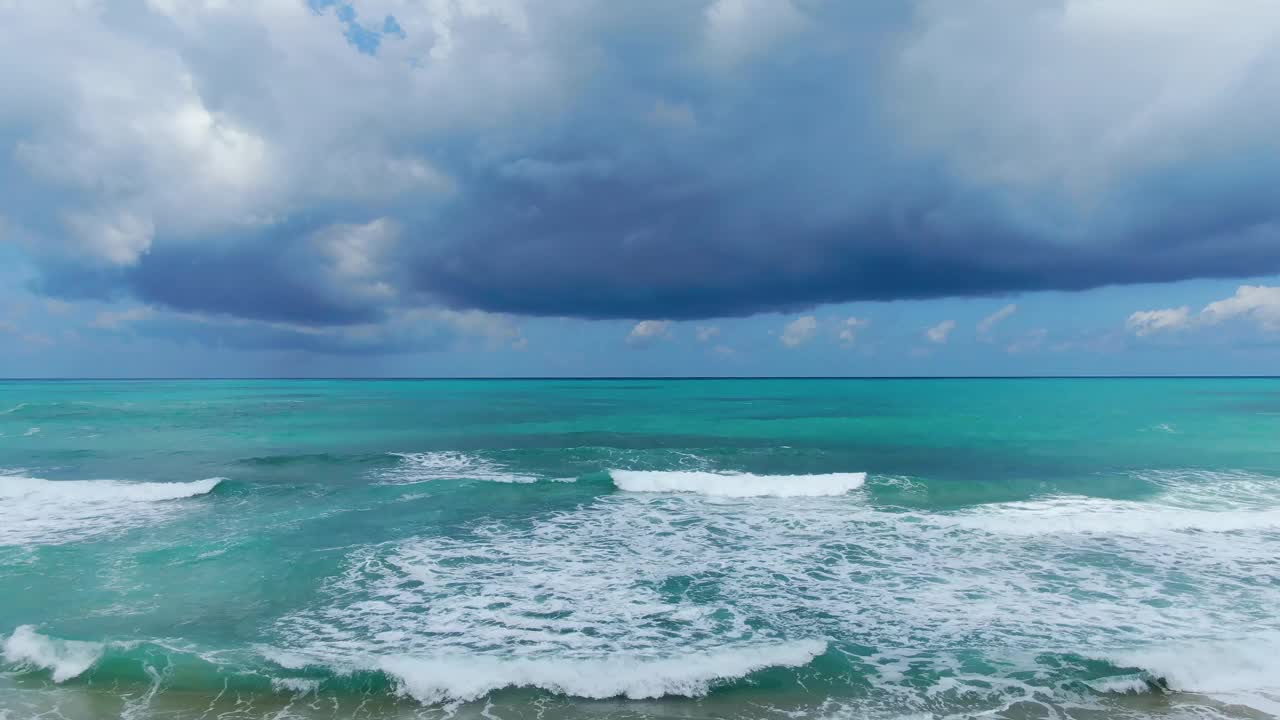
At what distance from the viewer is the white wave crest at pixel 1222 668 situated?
318 inches

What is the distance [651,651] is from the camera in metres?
9.32

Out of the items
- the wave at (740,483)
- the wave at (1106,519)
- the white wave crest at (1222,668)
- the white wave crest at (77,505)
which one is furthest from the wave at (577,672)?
the wave at (740,483)

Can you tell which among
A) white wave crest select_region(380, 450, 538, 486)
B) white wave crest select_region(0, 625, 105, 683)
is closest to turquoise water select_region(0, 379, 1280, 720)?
white wave crest select_region(0, 625, 105, 683)

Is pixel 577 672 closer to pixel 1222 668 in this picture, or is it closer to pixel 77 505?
pixel 1222 668

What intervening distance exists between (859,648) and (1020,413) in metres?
49.1

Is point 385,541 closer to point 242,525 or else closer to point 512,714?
Answer: point 242,525

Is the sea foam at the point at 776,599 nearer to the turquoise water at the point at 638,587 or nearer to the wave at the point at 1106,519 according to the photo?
the turquoise water at the point at 638,587

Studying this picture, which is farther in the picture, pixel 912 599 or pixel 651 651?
pixel 912 599

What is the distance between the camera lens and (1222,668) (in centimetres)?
867

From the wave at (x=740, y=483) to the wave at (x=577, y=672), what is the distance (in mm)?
11399

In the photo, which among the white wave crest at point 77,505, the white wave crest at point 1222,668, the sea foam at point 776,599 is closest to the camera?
the white wave crest at point 1222,668

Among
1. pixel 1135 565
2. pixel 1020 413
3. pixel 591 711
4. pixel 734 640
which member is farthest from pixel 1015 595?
pixel 1020 413

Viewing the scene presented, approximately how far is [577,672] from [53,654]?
7.62m

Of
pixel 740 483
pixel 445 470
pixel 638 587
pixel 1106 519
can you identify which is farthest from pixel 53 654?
pixel 1106 519
